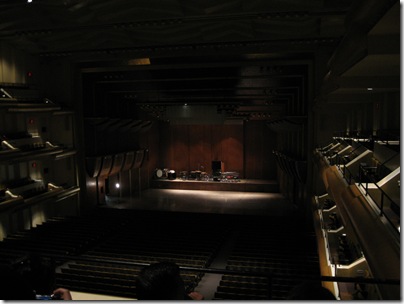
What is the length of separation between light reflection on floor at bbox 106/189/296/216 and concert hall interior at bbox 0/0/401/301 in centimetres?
15

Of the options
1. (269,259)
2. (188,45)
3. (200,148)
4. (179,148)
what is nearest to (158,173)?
(179,148)

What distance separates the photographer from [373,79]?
5.60 metres

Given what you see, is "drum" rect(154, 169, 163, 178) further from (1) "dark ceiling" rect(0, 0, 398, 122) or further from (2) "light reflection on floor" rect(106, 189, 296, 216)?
(1) "dark ceiling" rect(0, 0, 398, 122)

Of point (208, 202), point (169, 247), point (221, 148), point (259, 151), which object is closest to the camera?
point (169, 247)

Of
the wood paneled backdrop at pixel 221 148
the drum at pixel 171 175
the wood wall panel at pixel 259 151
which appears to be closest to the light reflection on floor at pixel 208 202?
the drum at pixel 171 175

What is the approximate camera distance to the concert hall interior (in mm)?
5422

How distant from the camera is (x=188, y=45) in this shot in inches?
503

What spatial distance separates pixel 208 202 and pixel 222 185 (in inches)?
127

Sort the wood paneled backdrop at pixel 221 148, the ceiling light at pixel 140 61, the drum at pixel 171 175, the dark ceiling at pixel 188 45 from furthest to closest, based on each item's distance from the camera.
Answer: the drum at pixel 171 175
the wood paneled backdrop at pixel 221 148
the ceiling light at pixel 140 61
the dark ceiling at pixel 188 45

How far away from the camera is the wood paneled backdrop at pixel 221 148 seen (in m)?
23.7

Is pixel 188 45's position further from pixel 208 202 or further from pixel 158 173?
pixel 158 173

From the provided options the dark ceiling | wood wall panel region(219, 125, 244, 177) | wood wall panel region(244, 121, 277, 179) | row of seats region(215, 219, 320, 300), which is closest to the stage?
wood wall panel region(244, 121, 277, 179)

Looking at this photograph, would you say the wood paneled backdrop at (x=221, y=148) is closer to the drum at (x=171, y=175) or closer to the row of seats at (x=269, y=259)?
the drum at (x=171, y=175)

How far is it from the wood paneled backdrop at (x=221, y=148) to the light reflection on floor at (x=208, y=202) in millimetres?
2525
